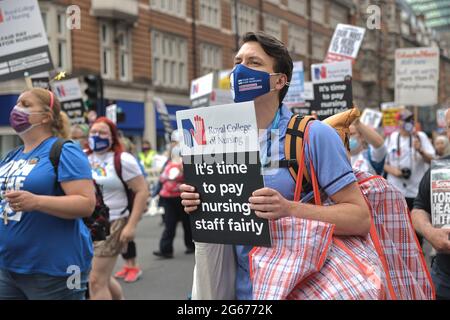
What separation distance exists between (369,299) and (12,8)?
3.98 meters

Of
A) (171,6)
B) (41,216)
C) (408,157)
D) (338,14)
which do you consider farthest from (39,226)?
(171,6)

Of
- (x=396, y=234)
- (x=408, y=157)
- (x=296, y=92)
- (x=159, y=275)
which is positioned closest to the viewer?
(x=396, y=234)

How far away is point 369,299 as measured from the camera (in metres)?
2.07

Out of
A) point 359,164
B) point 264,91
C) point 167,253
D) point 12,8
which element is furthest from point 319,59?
point 264,91

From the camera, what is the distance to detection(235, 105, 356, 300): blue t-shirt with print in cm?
235

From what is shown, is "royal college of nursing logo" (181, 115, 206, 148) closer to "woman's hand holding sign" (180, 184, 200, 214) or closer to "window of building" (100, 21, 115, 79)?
"woman's hand holding sign" (180, 184, 200, 214)

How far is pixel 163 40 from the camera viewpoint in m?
30.8

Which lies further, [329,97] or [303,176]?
[329,97]

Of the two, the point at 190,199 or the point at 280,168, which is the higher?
the point at 280,168

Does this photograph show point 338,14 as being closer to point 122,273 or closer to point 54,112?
point 122,273

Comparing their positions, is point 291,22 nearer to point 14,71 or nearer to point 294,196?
point 14,71

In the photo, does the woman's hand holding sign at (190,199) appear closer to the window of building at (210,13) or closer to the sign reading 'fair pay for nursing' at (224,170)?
the sign reading 'fair pay for nursing' at (224,170)

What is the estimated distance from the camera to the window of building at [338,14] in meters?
24.8

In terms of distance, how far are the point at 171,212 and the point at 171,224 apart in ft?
0.93
